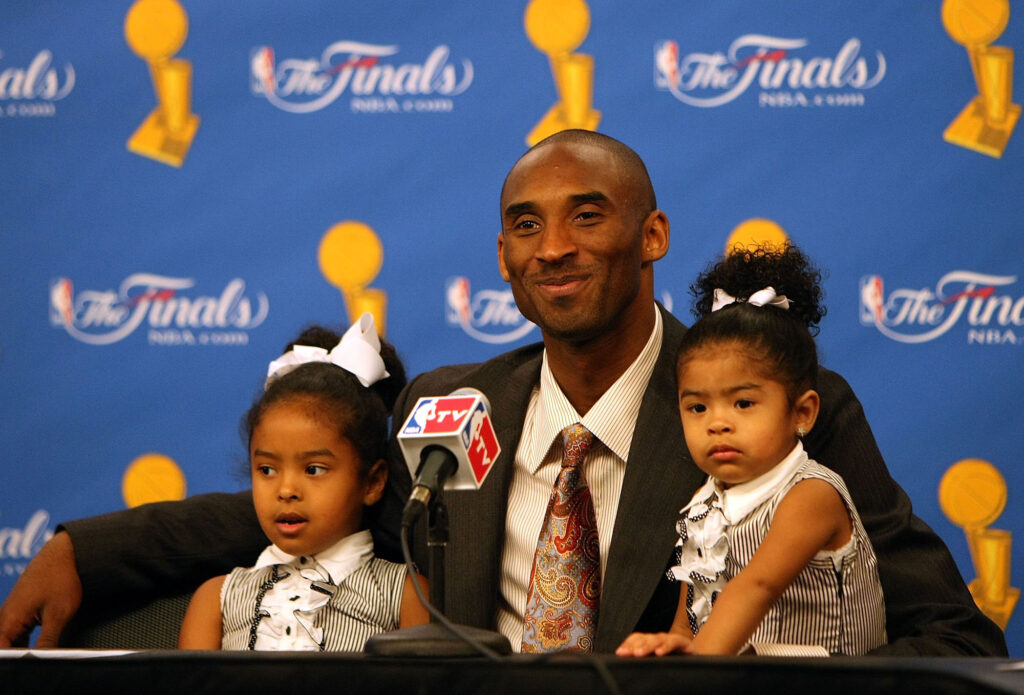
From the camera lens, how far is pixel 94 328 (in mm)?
3457

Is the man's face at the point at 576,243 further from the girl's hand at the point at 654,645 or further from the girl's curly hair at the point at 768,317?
the girl's hand at the point at 654,645

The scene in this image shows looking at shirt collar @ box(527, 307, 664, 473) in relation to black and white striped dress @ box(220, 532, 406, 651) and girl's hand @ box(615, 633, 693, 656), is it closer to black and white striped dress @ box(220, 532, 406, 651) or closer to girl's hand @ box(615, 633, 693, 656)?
black and white striped dress @ box(220, 532, 406, 651)

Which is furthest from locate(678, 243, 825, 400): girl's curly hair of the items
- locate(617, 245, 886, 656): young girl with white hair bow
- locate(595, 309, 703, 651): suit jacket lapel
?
locate(595, 309, 703, 651): suit jacket lapel

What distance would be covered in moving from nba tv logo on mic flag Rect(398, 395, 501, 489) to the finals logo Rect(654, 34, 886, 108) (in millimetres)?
2098

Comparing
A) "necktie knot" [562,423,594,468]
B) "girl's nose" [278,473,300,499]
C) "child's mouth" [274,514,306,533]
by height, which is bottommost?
"child's mouth" [274,514,306,533]

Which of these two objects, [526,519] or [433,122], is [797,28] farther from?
[526,519]

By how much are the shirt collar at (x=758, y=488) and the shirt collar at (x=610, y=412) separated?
0.35 m

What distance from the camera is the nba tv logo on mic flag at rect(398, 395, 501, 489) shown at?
132 centimetres

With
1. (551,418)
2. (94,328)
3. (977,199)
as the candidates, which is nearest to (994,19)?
(977,199)

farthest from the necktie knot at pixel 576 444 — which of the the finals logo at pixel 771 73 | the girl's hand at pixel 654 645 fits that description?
the the finals logo at pixel 771 73

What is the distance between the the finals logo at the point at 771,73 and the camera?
312cm

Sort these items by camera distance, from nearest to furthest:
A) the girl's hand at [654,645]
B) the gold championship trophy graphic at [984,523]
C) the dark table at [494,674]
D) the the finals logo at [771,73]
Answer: the dark table at [494,674]
the girl's hand at [654,645]
the gold championship trophy graphic at [984,523]
the the finals logo at [771,73]

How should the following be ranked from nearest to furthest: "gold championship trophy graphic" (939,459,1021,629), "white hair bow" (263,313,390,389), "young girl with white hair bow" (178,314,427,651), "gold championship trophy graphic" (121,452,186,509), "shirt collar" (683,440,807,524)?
"shirt collar" (683,440,807,524), "young girl with white hair bow" (178,314,427,651), "white hair bow" (263,313,390,389), "gold championship trophy graphic" (939,459,1021,629), "gold championship trophy graphic" (121,452,186,509)

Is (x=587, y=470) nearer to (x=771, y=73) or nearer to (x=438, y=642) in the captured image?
(x=438, y=642)
